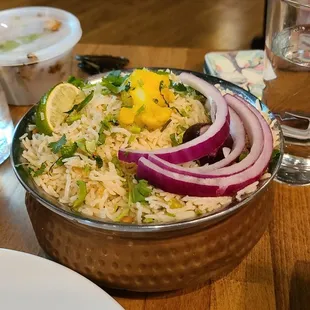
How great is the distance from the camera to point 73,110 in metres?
0.76

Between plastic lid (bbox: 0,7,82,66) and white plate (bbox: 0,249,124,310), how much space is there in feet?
1.93

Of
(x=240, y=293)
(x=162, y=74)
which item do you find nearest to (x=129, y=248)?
(x=240, y=293)

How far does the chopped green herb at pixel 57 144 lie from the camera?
2.26 feet

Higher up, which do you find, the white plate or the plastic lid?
the white plate

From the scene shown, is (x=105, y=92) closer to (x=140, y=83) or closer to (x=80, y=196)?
(x=140, y=83)

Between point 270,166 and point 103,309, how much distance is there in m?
0.30

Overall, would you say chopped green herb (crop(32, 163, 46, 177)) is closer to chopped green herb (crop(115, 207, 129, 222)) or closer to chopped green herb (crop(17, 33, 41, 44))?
chopped green herb (crop(115, 207, 129, 222))

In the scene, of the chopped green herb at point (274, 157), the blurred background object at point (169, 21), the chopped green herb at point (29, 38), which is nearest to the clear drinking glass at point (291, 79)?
the chopped green herb at point (274, 157)

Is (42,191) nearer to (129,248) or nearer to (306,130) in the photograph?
(129,248)

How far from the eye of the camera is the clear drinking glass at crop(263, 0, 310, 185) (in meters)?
0.90

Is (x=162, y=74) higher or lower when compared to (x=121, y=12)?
higher

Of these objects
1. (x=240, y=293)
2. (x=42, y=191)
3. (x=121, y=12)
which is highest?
(x=42, y=191)

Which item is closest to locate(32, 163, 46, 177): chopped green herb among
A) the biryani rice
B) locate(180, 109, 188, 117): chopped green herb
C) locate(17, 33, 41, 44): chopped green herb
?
the biryani rice

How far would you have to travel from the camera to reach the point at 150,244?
62 centimetres
